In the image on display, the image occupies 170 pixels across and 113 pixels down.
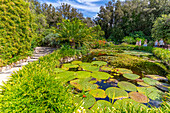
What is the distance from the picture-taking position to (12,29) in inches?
121

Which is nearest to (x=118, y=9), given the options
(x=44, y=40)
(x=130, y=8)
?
(x=130, y=8)

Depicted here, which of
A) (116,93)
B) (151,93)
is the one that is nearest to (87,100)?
(116,93)

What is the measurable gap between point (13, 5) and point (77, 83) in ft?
13.0

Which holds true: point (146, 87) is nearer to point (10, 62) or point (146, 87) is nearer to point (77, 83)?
point (77, 83)

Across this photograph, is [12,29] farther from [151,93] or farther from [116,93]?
[151,93]

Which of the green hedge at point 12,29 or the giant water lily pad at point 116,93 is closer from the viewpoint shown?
the giant water lily pad at point 116,93

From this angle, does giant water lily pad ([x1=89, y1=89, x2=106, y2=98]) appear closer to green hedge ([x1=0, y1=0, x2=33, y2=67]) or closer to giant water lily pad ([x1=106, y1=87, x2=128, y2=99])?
giant water lily pad ([x1=106, y1=87, x2=128, y2=99])

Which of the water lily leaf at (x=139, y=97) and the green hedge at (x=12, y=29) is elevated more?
the green hedge at (x=12, y=29)

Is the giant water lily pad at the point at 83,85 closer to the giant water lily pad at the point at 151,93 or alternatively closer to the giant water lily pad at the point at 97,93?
the giant water lily pad at the point at 97,93

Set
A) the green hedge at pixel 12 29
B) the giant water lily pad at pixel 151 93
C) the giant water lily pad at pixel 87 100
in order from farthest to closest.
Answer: the green hedge at pixel 12 29
the giant water lily pad at pixel 151 93
the giant water lily pad at pixel 87 100

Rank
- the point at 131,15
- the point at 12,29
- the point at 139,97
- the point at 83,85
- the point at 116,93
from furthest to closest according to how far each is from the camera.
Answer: the point at 131,15
the point at 12,29
the point at 83,85
the point at 116,93
the point at 139,97

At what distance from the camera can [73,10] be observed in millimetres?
24719

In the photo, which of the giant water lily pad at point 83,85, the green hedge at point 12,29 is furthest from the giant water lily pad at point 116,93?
the green hedge at point 12,29

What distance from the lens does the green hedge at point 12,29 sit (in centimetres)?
276
